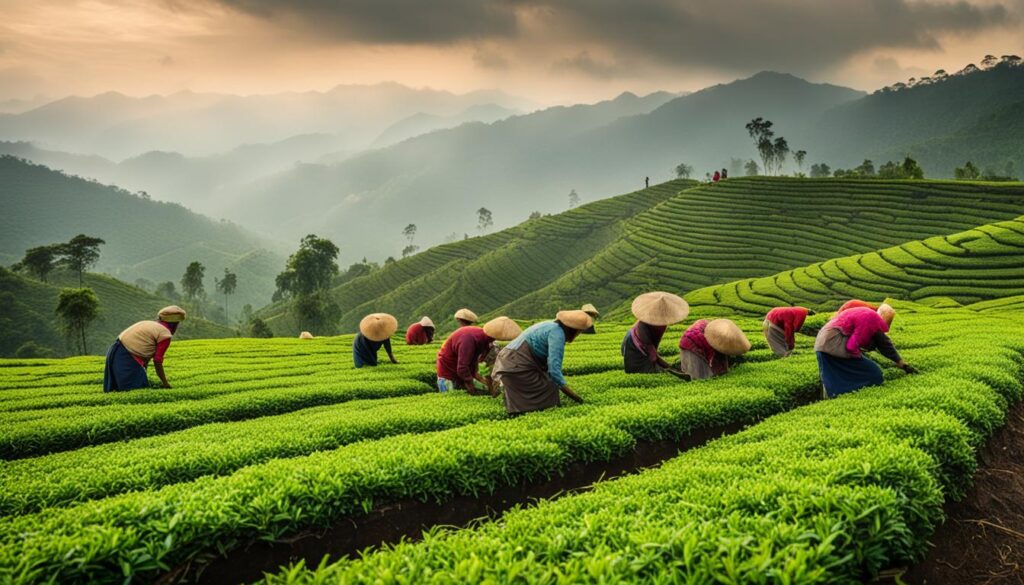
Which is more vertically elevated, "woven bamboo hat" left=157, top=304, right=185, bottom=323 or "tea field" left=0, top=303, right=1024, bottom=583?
"woven bamboo hat" left=157, top=304, right=185, bottom=323

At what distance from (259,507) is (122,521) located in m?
1.07

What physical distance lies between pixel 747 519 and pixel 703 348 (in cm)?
899

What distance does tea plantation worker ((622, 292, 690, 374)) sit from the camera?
1191 centimetres

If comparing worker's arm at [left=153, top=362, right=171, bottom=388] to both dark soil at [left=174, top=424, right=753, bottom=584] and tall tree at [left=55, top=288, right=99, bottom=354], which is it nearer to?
dark soil at [left=174, top=424, right=753, bottom=584]

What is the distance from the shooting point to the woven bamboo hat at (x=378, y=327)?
15.3 m

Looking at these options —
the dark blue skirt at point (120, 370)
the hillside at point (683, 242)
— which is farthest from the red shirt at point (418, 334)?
the hillside at point (683, 242)

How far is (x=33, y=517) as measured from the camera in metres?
4.91

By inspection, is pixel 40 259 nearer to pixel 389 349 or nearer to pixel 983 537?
pixel 389 349

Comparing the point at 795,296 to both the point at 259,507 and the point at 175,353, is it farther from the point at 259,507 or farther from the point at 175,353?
the point at 259,507

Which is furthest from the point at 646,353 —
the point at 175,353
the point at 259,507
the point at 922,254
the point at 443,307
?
the point at 443,307

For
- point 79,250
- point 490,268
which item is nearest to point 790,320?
point 490,268

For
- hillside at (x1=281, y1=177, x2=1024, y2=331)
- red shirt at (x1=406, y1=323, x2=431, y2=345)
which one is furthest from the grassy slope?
red shirt at (x1=406, y1=323, x2=431, y2=345)

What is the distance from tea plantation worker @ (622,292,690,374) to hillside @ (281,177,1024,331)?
181ft

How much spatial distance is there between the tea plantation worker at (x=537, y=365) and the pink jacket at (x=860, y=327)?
4892mm
